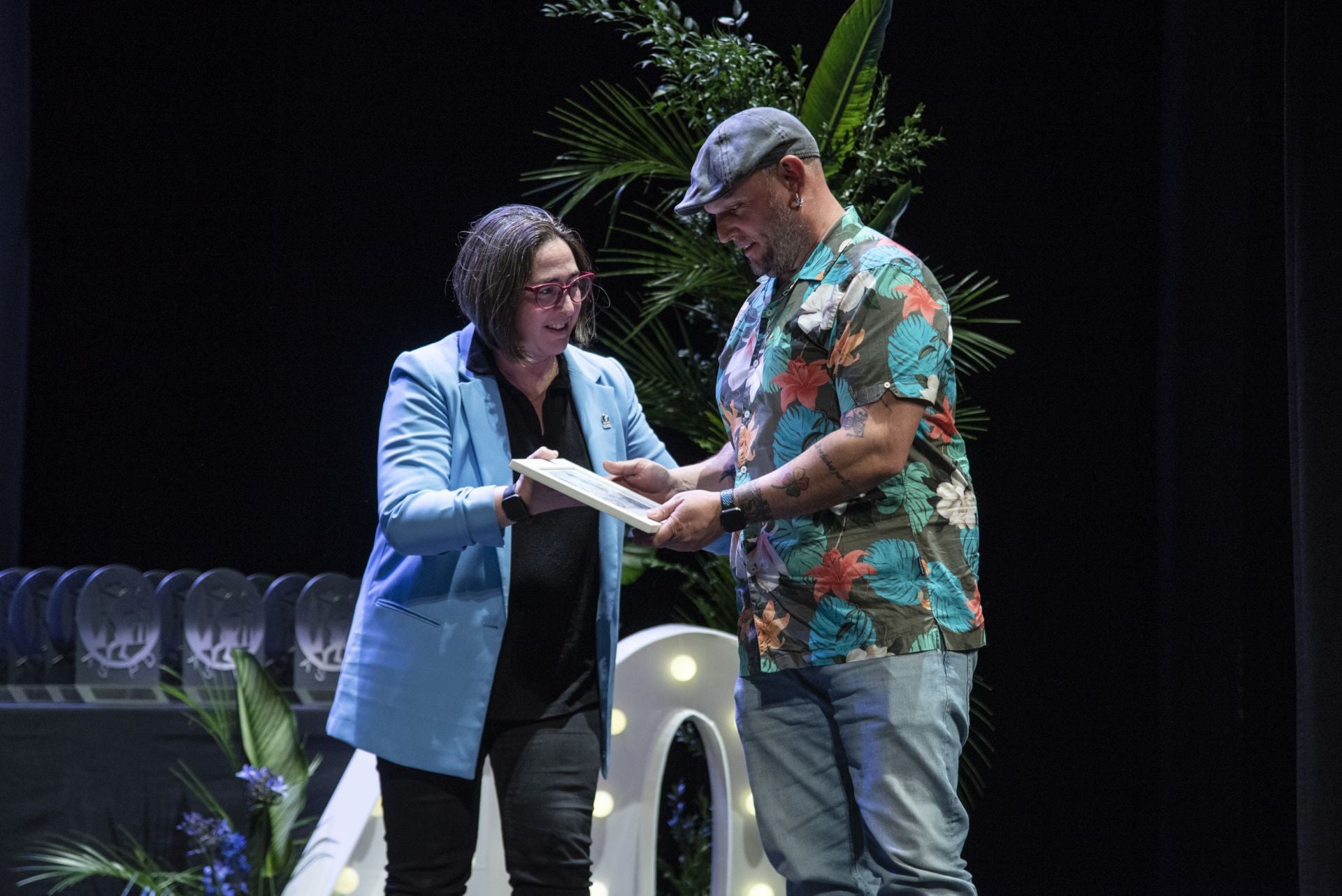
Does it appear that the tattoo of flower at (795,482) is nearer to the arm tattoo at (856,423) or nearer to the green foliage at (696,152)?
the arm tattoo at (856,423)

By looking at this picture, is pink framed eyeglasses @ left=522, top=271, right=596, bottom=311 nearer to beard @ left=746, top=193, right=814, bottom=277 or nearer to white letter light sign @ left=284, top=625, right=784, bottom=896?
beard @ left=746, top=193, right=814, bottom=277

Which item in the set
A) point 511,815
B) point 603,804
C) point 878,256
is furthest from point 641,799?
point 878,256

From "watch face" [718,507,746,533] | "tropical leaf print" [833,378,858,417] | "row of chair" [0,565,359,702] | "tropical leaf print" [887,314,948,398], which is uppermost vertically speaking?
"tropical leaf print" [887,314,948,398]

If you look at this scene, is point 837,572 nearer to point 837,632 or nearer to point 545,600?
point 837,632

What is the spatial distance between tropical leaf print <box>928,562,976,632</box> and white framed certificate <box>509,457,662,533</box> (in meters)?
0.36

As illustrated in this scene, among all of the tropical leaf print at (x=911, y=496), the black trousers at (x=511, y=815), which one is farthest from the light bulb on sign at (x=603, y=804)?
the tropical leaf print at (x=911, y=496)

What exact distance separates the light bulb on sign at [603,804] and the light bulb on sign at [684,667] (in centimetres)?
25

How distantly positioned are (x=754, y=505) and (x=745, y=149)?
1.58 ft

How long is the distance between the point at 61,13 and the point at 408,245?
1.85 meters

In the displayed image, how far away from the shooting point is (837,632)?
1.66 meters

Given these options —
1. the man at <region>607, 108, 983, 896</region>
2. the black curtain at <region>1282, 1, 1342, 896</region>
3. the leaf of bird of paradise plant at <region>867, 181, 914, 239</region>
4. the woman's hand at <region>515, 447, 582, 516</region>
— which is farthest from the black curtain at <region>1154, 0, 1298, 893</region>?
the woman's hand at <region>515, 447, 582, 516</region>

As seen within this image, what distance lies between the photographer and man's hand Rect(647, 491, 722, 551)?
5.54 ft

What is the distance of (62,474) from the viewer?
5.39 m

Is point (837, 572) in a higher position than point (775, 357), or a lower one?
lower
